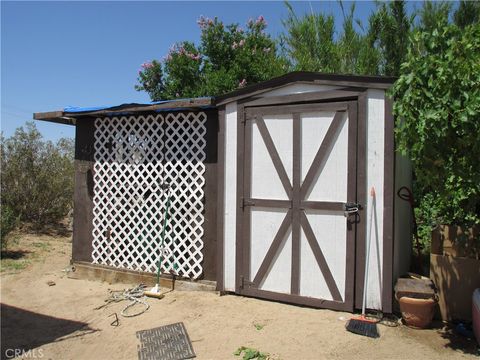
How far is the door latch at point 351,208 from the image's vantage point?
4.75 meters

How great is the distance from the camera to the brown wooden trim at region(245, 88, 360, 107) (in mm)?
4859

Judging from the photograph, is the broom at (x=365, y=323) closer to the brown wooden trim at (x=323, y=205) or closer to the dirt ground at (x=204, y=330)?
the dirt ground at (x=204, y=330)

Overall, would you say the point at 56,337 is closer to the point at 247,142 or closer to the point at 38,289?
the point at 38,289

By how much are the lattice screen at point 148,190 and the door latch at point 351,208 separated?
2021 millimetres

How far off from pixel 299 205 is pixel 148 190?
2434 mm

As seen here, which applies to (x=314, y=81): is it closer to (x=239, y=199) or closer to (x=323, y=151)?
(x=323, y=151)

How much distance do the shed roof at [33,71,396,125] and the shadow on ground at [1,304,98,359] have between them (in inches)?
117

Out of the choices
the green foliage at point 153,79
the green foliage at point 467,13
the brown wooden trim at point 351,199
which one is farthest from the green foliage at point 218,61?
the brown wooden trim at point 351,199

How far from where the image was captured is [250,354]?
391cm

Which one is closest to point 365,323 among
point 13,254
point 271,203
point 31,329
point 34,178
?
point 271,203

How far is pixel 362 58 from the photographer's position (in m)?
8.55

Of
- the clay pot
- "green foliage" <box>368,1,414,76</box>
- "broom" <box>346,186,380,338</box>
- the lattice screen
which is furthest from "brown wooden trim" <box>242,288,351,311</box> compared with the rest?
"green foliage" <box>368,1,414,76</box>

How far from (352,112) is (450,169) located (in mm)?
1328

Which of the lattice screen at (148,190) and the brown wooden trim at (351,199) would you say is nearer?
the brown wooden trim at (351,199)
